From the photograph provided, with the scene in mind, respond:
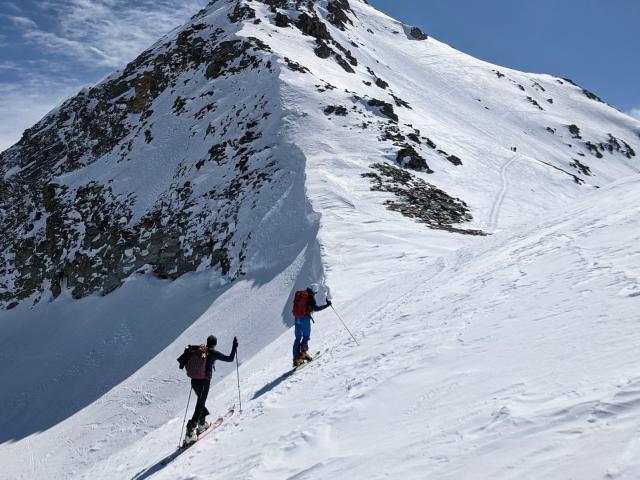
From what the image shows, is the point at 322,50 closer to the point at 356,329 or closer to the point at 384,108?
the point at 384,108

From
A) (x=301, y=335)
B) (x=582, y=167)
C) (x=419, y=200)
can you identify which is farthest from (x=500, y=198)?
(x=582, y=167)

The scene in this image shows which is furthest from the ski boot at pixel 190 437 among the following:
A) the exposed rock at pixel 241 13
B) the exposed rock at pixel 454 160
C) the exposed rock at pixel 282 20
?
the exposed rock at pixel 282 20

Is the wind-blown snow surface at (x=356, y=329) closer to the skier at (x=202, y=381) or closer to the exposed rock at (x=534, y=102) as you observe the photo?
the skier at (x=202, y=381)

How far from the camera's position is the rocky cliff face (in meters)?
26.4

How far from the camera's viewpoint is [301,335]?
10.4m

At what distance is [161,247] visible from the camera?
93.1 feet

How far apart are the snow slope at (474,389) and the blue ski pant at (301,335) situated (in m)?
0.54

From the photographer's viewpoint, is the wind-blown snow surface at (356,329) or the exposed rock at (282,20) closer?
the wind-blown snow surface at (356,329)

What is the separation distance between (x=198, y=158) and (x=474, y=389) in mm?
30443

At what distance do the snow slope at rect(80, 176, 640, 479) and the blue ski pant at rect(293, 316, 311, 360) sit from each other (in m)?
0.54

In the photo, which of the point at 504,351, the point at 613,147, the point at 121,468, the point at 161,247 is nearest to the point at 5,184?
the point at 161,247

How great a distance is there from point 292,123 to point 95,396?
18.7 meters

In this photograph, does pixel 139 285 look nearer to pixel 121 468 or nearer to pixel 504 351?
pixel 121 468

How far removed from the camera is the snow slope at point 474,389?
3734 mm
